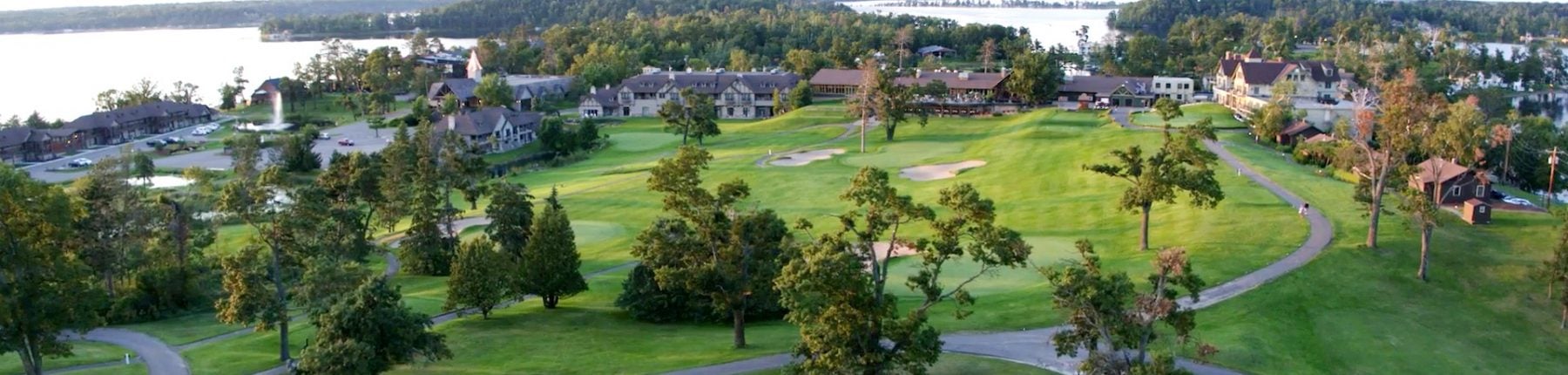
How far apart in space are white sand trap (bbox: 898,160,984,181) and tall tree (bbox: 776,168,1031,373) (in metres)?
39.7

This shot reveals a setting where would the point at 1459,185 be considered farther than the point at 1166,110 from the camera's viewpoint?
No

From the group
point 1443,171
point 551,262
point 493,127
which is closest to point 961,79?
point 493,127

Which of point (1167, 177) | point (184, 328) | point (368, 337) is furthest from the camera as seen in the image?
point (1167, 177)

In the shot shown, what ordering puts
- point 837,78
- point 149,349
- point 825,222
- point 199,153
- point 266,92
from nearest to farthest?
point 149,349 < point 825,222 < point 199,153 < point 837,78 < point 266,92

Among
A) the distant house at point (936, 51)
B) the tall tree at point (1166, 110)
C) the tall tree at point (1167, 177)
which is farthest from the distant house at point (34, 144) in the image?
the distant house at point (936, 51)

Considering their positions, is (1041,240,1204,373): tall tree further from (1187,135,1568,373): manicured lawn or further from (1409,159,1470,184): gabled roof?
(1409,159,1470,184): gabled roof

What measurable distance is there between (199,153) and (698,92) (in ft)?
139

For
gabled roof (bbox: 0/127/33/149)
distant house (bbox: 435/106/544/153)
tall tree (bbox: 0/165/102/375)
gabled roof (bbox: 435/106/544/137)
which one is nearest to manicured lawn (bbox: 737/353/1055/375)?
tall tree (bbox: 0/165/102/375)

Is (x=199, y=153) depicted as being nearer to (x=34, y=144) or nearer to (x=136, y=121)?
(x=34, y=144)

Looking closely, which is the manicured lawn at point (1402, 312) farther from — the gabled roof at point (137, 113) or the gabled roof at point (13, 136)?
the gabled roof at point (137, 113)

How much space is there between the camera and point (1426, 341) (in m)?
32.8

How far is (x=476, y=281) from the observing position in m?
37.1

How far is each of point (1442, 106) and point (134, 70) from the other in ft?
590

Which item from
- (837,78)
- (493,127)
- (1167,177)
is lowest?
(493,127)
